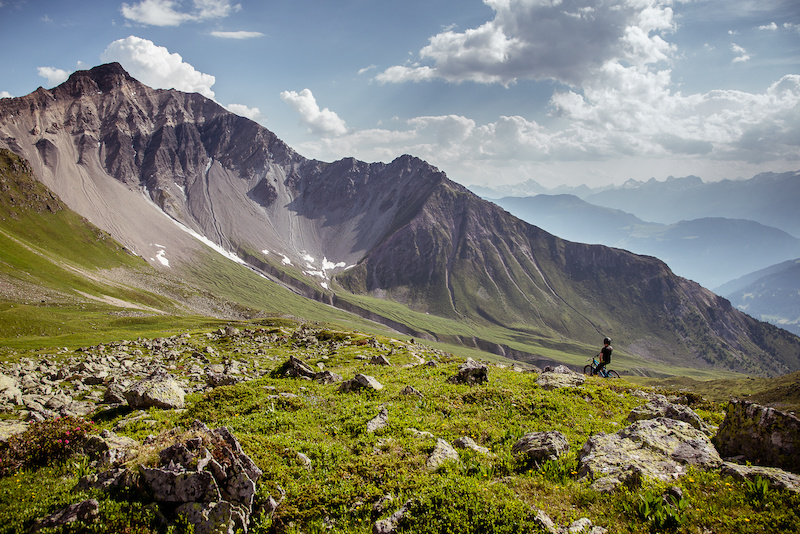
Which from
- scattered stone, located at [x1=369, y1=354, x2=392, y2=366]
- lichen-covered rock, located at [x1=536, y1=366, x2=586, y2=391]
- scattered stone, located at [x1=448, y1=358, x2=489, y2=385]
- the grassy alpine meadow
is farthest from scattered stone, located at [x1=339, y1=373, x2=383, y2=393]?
lichen-covered rock, located at [x1=536, y1=366, x2=586, y2=391]

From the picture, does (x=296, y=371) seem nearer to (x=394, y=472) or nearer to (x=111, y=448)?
(x=111, y=448)

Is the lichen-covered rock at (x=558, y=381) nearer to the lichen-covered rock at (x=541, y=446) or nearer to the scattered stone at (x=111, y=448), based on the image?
the lichen-covered rock at (x=541, y=446)

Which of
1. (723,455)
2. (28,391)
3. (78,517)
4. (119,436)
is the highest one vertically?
(723,455)

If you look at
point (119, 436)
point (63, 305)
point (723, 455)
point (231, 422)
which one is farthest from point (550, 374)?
point (63, 305)

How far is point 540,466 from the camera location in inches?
580

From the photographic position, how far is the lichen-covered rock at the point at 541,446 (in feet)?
49.8

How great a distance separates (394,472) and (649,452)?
10216 mm

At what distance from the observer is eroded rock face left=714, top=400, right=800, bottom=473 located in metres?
13.4

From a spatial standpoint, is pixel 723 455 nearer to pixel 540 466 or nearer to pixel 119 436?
pixel 540 466

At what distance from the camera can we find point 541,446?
15500 millimetres

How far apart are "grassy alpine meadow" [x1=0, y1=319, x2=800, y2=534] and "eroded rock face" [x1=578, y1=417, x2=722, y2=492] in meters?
0.69

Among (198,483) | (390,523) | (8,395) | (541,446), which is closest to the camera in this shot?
(198,483)

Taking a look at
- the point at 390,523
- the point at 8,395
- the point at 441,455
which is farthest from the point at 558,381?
the point at 8,395

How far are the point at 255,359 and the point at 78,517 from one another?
1417 inches
